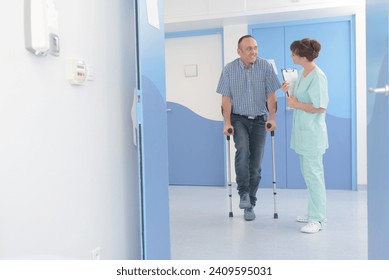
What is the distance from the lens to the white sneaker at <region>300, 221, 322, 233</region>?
3201 mm

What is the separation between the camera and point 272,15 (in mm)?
4680

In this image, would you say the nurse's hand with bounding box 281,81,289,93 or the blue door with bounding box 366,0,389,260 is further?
the nurse's hand with bounding box 281,81,289,93

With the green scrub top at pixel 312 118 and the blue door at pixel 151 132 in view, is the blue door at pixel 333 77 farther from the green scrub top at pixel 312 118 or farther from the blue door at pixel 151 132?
the blue door at pixel 151 132

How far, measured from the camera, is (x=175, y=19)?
489 cm

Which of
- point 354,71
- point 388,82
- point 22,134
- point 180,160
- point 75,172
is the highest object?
point 354,71

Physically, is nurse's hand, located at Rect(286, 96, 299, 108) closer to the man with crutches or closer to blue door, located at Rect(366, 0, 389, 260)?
the man with crutches

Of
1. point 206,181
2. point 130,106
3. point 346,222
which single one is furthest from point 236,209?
point 130,106

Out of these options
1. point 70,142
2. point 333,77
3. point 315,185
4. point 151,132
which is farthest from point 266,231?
point 333,77

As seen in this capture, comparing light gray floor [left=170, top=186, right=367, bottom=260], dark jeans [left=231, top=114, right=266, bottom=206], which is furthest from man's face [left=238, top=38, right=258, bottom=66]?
light gray floor [left=170, top=186, right=367, bottom=260]

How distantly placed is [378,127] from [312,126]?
4.54ft

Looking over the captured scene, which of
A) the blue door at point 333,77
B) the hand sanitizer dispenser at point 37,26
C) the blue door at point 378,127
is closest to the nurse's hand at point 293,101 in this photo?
the blue door at point 378,127

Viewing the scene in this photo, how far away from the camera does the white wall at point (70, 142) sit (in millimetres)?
1379
